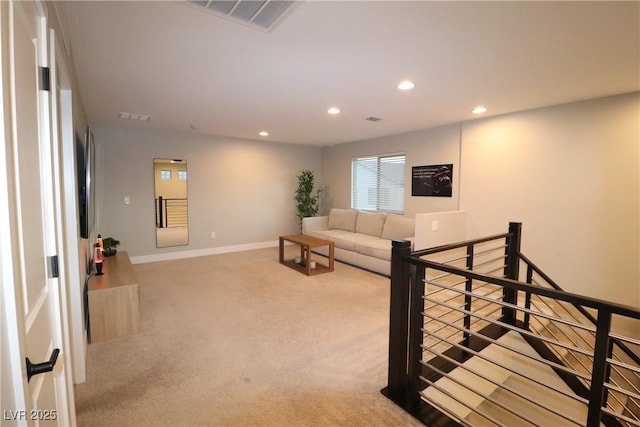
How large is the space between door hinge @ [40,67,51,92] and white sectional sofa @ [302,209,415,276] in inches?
159

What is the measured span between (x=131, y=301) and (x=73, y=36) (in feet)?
6.97

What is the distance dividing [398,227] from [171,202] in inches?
160

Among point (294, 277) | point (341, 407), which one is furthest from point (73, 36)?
point (294, 277)

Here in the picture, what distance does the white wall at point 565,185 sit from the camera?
320 cm

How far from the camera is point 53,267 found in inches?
48.3

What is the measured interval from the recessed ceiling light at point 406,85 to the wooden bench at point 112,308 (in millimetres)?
3140

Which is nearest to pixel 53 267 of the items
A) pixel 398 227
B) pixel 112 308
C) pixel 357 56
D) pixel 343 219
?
pixel 112 308

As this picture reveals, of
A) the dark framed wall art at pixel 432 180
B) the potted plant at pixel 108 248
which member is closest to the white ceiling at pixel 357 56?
the dark framed wall art at pixel 432 180

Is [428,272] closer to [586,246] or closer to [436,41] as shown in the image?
[586,246]

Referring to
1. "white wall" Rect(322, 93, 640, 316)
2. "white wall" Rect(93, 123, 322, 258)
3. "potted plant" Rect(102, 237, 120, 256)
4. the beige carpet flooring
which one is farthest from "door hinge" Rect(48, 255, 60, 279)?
"white wall" Rect(322, 93, 640, 316)

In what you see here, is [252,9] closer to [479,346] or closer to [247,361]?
[247,361]

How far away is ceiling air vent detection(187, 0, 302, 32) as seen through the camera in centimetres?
167

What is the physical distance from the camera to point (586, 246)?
3.49 metres

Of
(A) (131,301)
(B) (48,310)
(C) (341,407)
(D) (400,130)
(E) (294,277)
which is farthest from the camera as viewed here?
(D) (400,130)
